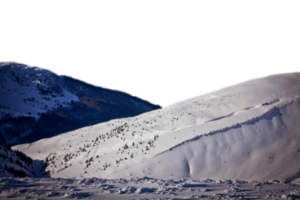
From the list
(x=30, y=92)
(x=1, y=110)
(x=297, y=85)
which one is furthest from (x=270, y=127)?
(x=30, y=92)

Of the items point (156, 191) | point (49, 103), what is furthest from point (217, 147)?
point (49, 103)

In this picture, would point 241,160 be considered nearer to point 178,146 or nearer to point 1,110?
point 178,146

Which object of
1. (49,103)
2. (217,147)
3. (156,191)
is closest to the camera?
(156,191)

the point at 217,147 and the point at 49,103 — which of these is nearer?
the point at 217,147

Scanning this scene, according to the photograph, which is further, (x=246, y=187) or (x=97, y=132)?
(x=97, y=132)

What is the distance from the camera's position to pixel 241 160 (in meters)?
7.65

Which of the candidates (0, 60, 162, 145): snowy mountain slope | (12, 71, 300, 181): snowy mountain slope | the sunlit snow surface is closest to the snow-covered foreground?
the sunlit snow surface

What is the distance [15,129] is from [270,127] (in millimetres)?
34794

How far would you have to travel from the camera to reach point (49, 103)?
3803 cm

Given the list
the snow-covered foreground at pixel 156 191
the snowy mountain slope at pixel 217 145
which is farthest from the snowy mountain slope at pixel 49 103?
the snow-covered foreground at pixel 156 191

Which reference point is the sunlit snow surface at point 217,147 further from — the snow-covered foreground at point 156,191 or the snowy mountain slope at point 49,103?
the snowy mountain slope at point 49,103

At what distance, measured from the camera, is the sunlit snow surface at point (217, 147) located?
23.4ft

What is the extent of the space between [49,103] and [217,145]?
125 ft

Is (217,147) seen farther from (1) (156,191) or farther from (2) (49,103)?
(2) (49,103)
